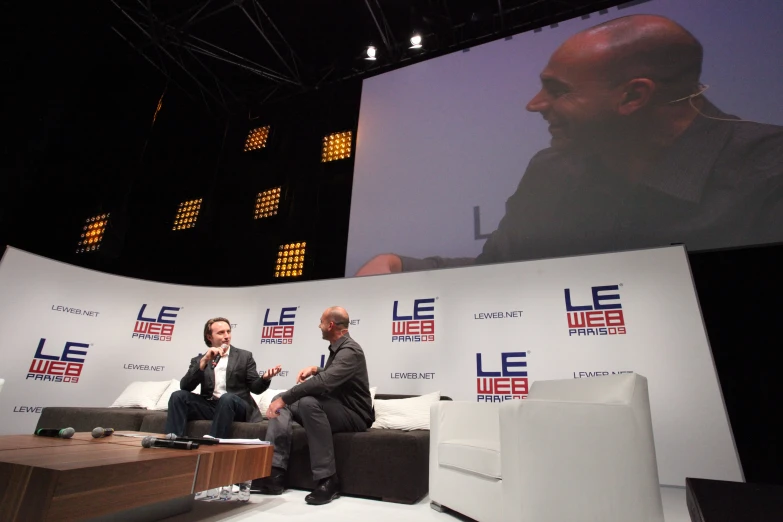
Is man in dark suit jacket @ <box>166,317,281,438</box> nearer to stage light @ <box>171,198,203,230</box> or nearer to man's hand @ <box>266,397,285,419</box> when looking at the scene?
man's hand @ <box>266,397,285,419</box>

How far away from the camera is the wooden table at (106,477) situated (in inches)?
38.3

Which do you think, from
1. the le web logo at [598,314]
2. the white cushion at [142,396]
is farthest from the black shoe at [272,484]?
the le web logo at [598,314]

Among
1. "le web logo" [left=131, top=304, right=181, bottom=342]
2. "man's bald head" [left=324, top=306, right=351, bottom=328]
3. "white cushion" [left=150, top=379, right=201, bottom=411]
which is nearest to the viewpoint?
"man's bald head" [left=324, top=306, right=351, bottom=328]

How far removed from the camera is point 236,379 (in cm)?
275

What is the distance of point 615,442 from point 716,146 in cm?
360

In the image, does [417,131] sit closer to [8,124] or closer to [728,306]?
[728,306]

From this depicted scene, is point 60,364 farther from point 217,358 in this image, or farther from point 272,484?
point 272,484

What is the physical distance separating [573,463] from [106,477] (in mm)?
1556

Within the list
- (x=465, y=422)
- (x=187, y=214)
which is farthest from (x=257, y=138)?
(x=465, y=422)

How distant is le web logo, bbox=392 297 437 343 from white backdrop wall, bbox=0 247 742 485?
0.02 m

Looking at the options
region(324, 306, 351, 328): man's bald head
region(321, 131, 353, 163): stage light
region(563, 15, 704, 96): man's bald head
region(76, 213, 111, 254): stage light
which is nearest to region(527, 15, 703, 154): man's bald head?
region(563, 15, 704, 96): man's bald head

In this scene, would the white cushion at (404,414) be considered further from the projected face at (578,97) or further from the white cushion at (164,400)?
the projected face at (578,97)

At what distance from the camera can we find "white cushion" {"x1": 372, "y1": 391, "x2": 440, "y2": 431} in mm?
2533

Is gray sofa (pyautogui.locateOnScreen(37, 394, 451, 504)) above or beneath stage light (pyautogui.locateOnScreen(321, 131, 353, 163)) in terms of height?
beneath
